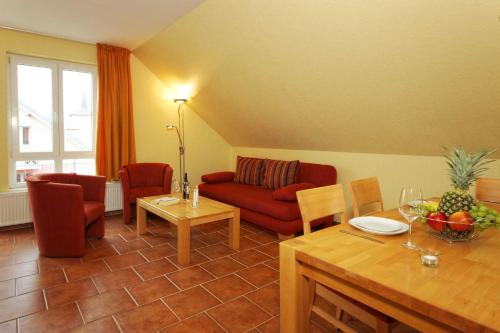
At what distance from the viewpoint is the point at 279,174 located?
4.32m

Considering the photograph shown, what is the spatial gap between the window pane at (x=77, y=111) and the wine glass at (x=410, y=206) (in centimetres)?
436

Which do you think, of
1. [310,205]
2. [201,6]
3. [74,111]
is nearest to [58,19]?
[74,111]

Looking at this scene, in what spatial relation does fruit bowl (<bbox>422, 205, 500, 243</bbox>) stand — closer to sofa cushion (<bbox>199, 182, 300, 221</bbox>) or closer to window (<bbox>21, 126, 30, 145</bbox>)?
sofa cushion (<bbox>199, 182, 300, 221</bbox>)

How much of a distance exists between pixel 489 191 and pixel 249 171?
312 centimetres

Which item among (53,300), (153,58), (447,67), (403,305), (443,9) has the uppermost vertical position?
(153,58)

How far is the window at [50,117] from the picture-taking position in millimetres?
4035

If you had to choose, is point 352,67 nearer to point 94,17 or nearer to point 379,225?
point 379,225

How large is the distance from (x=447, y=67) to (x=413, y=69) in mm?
237

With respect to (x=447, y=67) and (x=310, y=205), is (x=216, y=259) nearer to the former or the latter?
(x=310, y=205)

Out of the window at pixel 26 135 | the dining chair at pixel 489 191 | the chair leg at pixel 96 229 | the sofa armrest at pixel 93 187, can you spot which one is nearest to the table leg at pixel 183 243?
the chair leg at pixel 96 229

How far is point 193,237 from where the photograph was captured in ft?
12.1

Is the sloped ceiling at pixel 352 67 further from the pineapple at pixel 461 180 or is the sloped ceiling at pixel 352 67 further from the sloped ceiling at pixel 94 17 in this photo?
the pineapple at pixel 461 180

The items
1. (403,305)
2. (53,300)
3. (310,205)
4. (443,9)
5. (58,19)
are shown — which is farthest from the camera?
(58,19)

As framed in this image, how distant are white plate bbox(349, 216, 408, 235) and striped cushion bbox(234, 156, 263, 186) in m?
3.12
